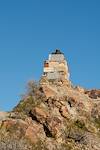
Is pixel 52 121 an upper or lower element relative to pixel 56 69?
lower

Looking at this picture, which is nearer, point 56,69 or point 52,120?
point 52,120

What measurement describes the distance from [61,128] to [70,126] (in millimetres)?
1936

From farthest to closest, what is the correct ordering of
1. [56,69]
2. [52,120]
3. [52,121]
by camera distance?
[56,69] < [52,120] < [52,121]

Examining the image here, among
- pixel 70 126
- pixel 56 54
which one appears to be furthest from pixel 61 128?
pixel 56 54

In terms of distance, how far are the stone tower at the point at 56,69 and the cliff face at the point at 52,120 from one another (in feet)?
2.23

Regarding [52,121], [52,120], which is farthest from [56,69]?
[52,121]

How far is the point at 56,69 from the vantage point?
105m

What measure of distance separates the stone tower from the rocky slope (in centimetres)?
119

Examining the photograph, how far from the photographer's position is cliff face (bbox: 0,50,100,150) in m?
90.0

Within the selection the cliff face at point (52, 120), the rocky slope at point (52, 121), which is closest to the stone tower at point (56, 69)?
the cliff face at point (52, 120)

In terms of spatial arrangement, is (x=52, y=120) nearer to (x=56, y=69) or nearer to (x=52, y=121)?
(x=52, y=121)

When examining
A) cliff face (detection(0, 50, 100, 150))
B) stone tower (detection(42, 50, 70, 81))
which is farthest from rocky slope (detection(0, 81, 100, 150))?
stone tower (detection(42, 50, 70, 81))

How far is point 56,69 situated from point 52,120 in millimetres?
13434

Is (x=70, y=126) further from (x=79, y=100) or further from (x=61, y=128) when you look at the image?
(x=79, y=100)
